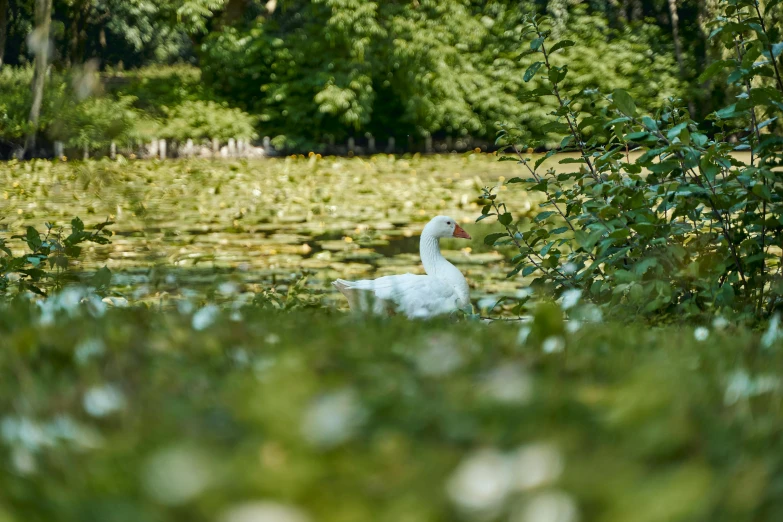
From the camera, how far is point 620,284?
334 cm

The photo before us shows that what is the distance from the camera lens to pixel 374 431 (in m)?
1.05

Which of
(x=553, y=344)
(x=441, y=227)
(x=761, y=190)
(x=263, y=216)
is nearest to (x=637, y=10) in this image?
(x=263, y=216)

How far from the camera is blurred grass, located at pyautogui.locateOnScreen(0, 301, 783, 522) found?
0.83m

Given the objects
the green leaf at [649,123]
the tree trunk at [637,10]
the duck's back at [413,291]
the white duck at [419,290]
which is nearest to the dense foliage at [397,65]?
the tree trunk at [637,10]

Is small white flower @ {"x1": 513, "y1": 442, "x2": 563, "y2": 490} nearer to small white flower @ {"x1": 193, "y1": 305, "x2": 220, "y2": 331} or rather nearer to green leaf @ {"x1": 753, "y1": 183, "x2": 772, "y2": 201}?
small white flower @ {"x1": 193, "y1": 305, "x2": 220, "y2": 331}

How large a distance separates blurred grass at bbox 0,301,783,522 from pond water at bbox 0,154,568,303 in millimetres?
1329

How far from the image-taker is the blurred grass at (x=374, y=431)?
83cm

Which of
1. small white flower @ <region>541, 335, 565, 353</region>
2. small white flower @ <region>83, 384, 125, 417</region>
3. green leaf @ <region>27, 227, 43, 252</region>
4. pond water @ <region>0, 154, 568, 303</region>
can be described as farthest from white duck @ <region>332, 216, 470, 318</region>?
small white flower @ <region>83, 384, 125, 417</region>

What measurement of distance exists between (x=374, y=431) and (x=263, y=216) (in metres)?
7.59

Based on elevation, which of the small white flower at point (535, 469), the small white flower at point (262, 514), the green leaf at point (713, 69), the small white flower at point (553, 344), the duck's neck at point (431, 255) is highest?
the green leaf at point (713, 69)

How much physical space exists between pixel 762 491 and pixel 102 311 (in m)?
1.69

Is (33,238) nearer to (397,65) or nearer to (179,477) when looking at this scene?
(179,477)

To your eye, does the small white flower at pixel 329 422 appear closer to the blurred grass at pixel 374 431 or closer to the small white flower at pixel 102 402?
the blurred grass at pixel 374 431

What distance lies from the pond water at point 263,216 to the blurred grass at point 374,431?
133cm
